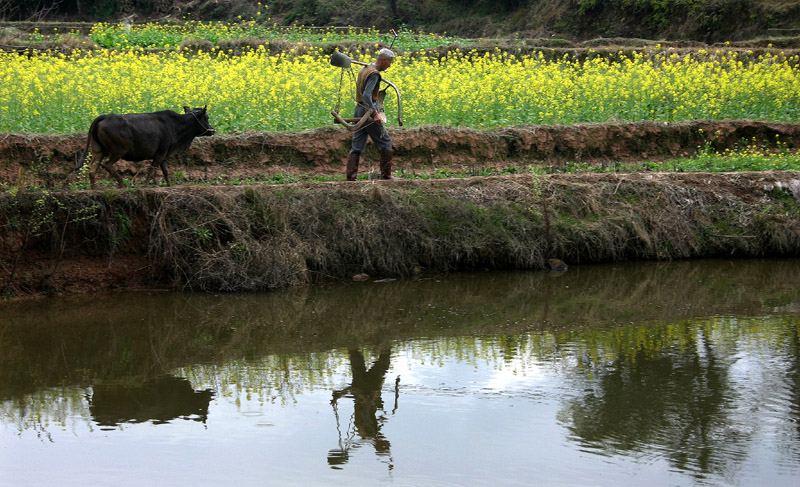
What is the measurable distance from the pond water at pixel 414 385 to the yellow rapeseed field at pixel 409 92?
4.07 metres

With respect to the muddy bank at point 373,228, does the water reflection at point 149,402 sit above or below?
below

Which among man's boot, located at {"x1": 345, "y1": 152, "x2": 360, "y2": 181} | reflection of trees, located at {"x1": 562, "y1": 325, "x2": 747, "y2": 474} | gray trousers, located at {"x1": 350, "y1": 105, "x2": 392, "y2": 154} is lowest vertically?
reflection of trees, located at {"x1": 562, "y1": 325, "x2": 747, "y2": 474}

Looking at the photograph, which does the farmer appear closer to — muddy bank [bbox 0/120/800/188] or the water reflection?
muddy bank [bbox 0/120/800/188]

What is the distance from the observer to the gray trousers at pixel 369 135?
10688mm

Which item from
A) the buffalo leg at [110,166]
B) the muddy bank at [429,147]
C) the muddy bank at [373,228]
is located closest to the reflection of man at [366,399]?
the muddy bank at [373,228]

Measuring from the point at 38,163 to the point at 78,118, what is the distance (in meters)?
1.38

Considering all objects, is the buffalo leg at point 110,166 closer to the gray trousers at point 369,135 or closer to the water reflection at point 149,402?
the gray trousers at point 369,135

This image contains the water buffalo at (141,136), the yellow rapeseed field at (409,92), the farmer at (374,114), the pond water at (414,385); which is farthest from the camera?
the yellow rapeseed field at (409,92)

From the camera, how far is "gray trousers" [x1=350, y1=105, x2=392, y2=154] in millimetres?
10688

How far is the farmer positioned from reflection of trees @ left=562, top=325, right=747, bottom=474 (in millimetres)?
4490

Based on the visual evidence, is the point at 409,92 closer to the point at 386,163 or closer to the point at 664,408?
the point at 386,163

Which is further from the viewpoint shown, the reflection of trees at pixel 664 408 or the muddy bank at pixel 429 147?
the muddy bank at pixel 429 147

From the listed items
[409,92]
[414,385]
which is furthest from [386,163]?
[414,385]

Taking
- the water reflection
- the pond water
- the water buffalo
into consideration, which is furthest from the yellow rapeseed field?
the water reflection
